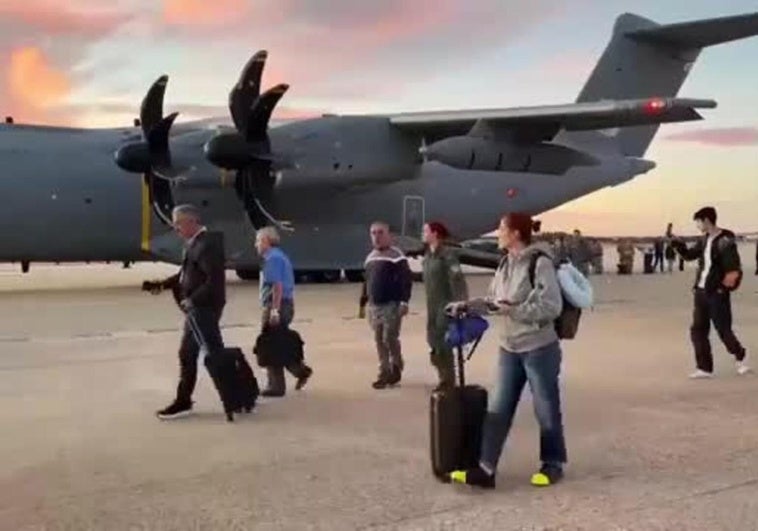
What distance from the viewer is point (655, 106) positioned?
1866cm

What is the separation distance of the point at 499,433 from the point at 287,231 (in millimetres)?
17675

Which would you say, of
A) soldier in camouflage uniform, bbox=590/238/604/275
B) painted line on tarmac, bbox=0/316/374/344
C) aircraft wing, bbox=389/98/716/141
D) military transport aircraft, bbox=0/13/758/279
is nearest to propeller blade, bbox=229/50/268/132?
military transport aircraft, bbox=0/13/758/279

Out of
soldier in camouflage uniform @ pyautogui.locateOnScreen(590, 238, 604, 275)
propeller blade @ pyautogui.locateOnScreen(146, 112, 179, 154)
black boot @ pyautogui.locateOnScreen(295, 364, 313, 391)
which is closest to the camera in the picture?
black boot @ pyautogui.locateOnScreen(295, 364, 313, 391)

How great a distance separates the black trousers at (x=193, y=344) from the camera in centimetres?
814

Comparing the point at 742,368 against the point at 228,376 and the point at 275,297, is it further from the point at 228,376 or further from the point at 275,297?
the point at 228,376

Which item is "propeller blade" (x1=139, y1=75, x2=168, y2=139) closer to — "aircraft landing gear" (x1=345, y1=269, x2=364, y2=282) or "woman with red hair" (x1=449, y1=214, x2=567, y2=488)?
"aircraft landing gear" (x1=345, y1=269, x2=364, y2=282)

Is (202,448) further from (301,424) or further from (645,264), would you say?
(645,264)

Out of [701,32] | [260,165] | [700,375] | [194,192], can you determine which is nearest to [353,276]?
[194,192]

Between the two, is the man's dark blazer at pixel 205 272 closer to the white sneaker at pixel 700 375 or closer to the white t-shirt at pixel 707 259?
the white sneaker at pixel 700 375

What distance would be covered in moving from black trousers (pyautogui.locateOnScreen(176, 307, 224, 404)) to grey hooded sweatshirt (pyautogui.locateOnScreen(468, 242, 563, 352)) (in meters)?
2.62

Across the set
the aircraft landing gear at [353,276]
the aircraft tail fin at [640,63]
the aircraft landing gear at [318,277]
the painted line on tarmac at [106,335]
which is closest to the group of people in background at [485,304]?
the painted line on tarmac at [106,335]

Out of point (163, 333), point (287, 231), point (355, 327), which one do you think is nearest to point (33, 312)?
point (163, 333)

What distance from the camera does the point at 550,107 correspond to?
795 inches

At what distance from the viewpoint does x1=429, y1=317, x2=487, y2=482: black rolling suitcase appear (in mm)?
6152
